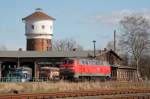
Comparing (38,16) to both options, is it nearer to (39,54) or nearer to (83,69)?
(39,54)

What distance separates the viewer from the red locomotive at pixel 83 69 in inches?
2074

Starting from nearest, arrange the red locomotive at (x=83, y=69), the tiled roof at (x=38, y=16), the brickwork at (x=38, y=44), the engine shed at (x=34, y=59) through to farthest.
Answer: the red locomotive at (x=83, y=69), the engine shed at (x=34, y=59), the brickwork at (x=38, y=44), the tiled roof at (x=38, y=16)

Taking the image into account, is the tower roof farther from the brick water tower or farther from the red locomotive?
the red locomotive

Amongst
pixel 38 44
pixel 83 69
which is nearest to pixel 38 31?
pixel 38 44

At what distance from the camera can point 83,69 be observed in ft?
181

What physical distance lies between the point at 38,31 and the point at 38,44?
7.66 feet

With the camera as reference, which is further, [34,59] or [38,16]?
[38,16]

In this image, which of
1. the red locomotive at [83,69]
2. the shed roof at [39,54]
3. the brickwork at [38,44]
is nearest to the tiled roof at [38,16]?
the brickwork at [38,44]

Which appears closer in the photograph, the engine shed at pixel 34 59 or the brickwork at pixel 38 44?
the engine shed at pixel 34 59

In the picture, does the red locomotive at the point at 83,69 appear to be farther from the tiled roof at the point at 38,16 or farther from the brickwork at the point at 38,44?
the tiled roof at the point at 38,16

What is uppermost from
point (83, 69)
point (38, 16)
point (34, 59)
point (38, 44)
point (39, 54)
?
point (38, 16)

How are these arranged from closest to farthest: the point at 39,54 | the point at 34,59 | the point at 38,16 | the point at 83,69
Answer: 1. the point at 83,69
2. the point at 34,59
3. the point at 39,54
4. the point at 38,16

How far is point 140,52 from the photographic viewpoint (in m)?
90.4

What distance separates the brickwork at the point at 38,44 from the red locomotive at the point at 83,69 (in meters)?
22.1
